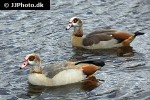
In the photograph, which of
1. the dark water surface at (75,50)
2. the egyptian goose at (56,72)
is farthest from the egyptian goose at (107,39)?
the egyptian goose at (56,72)

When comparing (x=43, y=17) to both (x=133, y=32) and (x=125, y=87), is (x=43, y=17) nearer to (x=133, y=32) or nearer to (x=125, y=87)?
(x=133, y=32)

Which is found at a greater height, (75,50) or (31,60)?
(31,60)

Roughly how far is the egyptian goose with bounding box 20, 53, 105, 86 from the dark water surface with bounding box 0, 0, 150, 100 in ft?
0.60

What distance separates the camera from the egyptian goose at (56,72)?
14094mm

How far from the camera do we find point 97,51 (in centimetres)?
1712

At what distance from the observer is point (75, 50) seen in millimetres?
17391

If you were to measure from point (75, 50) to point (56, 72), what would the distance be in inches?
135

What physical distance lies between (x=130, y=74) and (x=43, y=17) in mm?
6813

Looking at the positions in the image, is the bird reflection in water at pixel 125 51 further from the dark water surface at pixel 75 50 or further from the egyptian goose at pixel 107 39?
the egyptian goose at pixel 107 39

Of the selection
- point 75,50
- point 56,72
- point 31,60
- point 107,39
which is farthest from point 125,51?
point 31,60

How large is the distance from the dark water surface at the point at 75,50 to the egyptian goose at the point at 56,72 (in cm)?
18

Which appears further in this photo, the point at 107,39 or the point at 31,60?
the point at 107,39

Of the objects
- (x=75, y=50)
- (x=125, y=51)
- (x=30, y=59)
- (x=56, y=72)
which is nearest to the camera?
(x=56, y=72)

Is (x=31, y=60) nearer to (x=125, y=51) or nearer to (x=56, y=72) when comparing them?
(x=56, y=72)
